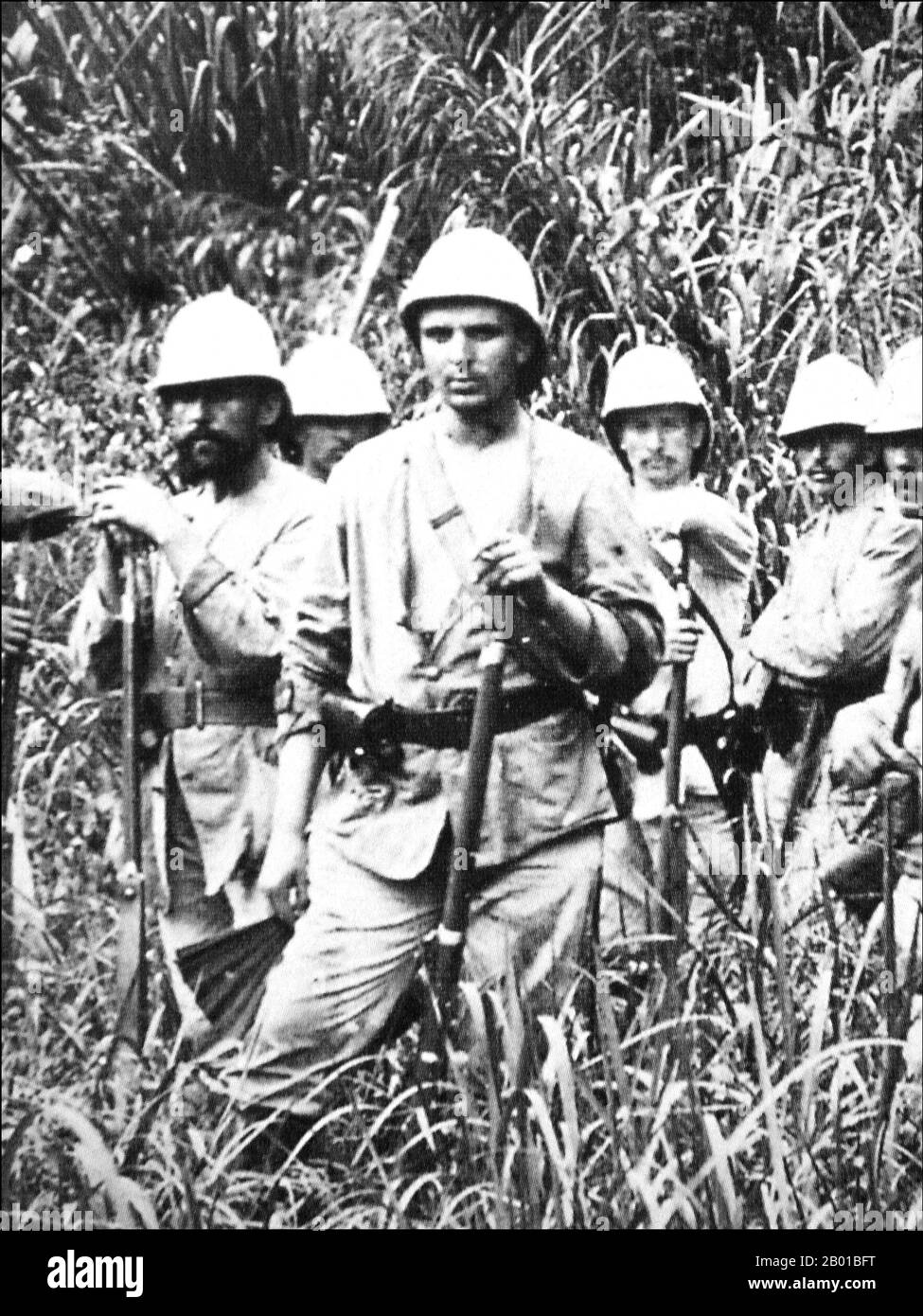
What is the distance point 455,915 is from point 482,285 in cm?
97

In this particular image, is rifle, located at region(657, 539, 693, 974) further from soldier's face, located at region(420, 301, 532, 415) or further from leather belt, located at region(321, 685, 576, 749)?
soldier's face, located at region(420, 301, 532, 415)

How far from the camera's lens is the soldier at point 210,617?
3.83m

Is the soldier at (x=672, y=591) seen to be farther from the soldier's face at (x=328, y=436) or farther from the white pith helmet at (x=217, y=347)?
the white pith helmet at (x=217, y=347)

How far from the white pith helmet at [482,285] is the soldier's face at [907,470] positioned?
573 mm

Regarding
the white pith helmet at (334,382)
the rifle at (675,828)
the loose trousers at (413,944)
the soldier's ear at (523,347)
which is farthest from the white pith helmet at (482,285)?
the loose trousers at (413,944)

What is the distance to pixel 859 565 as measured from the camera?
12.5 ft

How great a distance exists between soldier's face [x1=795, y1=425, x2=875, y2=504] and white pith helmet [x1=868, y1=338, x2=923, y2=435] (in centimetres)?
4

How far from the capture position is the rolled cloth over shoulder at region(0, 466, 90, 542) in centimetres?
395

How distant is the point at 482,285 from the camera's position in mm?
3738

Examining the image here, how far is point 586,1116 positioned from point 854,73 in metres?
1.78

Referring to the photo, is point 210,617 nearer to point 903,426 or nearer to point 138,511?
point 138,511

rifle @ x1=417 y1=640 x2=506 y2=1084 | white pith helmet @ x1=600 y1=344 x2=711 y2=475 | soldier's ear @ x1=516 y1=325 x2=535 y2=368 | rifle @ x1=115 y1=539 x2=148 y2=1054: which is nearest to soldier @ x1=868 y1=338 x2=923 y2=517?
white pith helmet @ x1=600 y1=344 x2=711 y2=475
